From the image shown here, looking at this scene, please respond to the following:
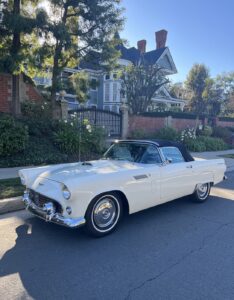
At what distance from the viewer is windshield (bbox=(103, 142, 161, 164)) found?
4.89 metres

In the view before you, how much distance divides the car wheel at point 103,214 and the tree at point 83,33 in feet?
28.0

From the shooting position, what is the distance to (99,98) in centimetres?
2766

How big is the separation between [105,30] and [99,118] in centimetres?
423

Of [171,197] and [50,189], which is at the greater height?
[50,189]

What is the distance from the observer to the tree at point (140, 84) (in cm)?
1805

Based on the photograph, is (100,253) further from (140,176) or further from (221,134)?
(221,134)

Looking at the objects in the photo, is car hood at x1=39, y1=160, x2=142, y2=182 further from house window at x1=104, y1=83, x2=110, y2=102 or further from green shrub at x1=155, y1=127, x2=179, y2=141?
house window at x1=104, y1=83, x2=110, y2=102

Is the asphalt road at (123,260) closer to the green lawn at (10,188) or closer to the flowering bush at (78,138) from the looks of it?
the green lawn at (10,188)

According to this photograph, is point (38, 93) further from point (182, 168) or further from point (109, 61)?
point (182, 168)

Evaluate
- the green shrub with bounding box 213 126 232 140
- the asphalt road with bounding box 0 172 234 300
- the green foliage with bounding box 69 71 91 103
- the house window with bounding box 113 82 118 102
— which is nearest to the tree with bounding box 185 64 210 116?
the house window with bounding box 113 82 118 102

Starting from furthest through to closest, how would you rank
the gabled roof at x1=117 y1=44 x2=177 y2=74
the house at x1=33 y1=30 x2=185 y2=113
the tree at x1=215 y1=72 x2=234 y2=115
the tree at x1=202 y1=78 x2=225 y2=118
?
the tree at x1=215 y1=72 x2=234 y2=115, the tree at x1=202 y1=78 x2=225 y2=118, the gabled roof at x1=117 y1=44 x2=177 y2=74, the house at x1=33 y1=30 x2=185 y2=113

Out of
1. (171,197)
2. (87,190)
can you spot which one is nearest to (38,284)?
(87,190)

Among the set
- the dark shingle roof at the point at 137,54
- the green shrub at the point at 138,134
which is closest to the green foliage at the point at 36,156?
the green shrub at the point at 138,134

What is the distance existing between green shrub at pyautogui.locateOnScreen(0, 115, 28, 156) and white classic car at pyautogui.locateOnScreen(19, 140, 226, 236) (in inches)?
162
